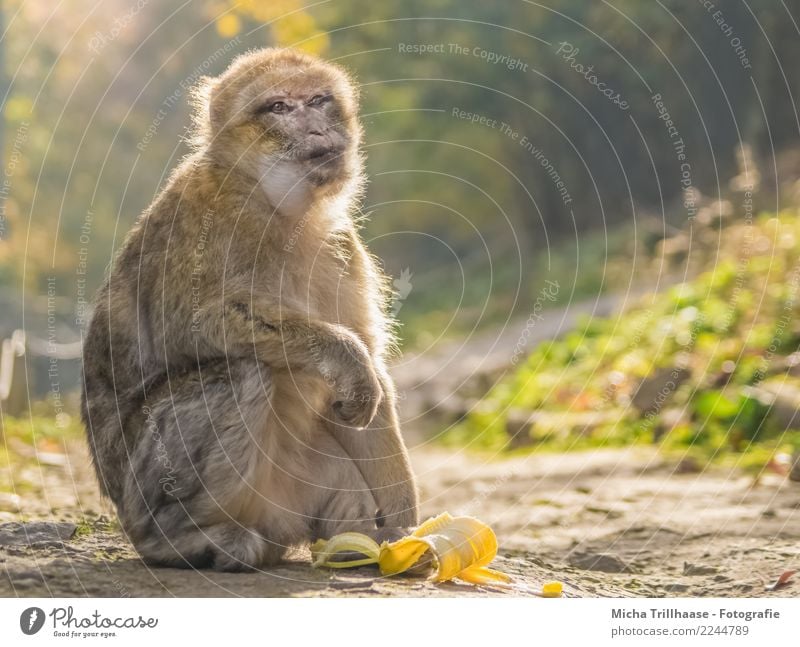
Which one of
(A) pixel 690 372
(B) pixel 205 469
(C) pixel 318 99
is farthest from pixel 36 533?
(A) pixel 690 372

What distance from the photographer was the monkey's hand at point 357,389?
20.2 feet

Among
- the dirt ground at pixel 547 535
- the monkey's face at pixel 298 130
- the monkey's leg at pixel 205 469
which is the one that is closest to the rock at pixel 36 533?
the dirt ground at pixel 547 535

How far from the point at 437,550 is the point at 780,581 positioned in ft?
7.27

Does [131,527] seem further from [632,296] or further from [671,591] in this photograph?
[632,296]

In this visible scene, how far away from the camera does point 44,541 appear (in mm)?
6719

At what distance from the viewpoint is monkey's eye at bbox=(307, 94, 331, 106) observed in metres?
6.63

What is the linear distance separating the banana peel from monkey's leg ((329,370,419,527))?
282mm

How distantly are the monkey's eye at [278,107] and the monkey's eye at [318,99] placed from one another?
0.51 ft

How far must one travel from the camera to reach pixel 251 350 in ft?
19.9

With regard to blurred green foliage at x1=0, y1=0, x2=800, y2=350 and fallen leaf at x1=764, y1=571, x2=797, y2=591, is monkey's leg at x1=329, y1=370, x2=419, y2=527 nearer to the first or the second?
fallen leaf at x1=764, y1=571, x2=797, y2=591

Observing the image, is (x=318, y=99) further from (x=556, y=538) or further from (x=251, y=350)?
(x=556, y=538)

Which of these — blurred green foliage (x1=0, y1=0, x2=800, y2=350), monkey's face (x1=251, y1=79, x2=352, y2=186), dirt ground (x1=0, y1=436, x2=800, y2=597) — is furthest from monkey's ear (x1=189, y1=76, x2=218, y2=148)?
blurred green foliage (x1=0, y1=0, x2=800, y2=350)

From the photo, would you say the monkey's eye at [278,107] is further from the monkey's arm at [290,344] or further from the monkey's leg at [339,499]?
the monkey's leg at [339,499]

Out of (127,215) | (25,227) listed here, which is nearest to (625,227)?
(25,227)
